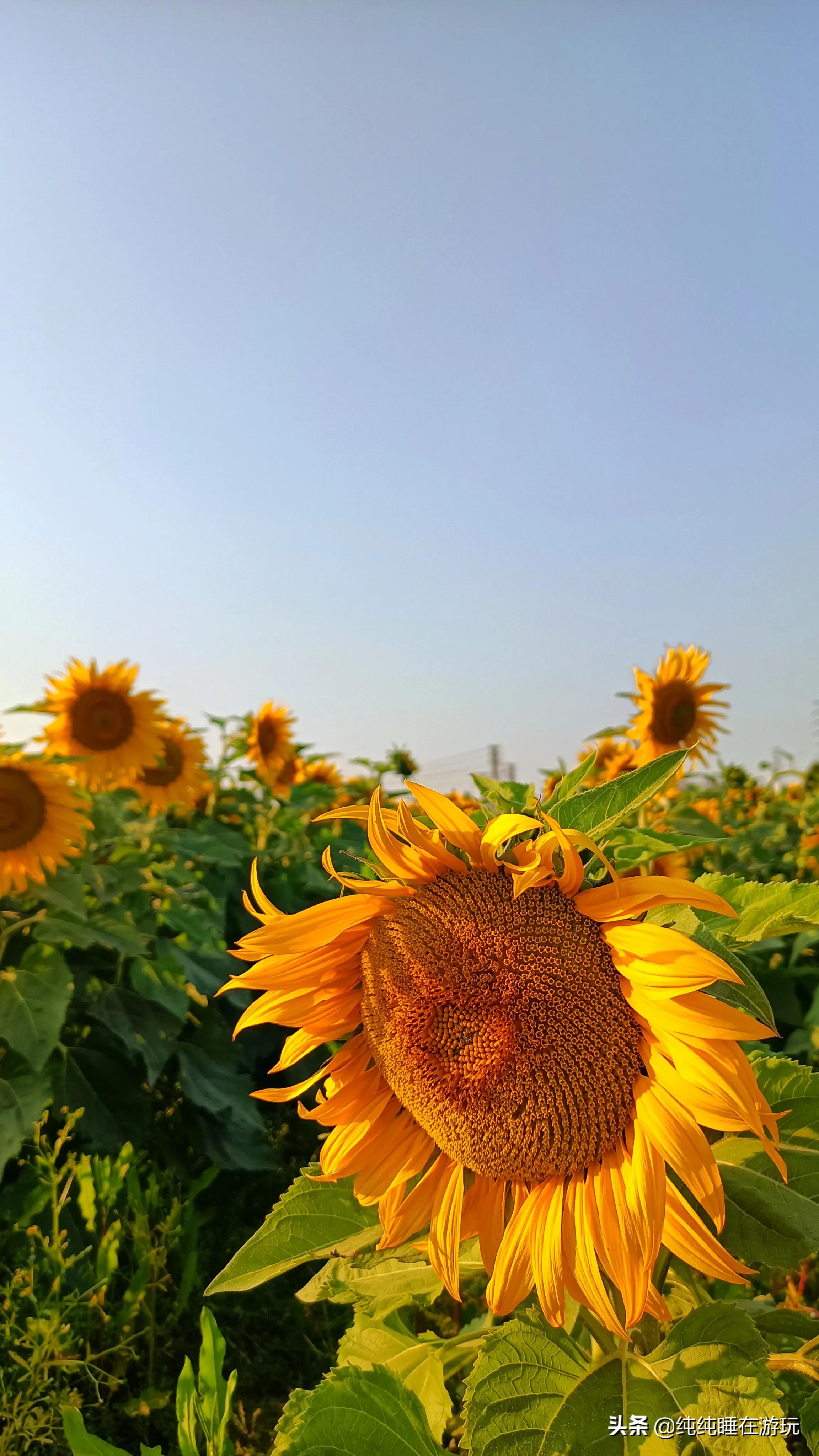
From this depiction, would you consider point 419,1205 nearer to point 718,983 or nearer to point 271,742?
point 718,983

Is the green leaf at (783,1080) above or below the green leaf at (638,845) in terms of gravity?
below

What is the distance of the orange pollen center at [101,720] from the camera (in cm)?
446

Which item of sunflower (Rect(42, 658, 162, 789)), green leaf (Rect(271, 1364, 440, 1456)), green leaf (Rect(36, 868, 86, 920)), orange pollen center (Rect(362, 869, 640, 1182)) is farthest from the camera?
sunflower (Rect(42, 658, 162, 789))

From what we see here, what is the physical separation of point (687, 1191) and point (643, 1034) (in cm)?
29

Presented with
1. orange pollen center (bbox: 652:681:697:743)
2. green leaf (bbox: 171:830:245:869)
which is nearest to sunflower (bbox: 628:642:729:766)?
orange pollen center (bbox: 652:681:697:743)

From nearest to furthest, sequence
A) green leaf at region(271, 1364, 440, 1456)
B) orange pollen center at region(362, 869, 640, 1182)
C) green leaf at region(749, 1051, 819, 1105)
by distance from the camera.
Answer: orange pollen center at region(362, 869, 640, 1182) < green leaf at region(271, 1364, 440, 1456) < green leaf at region(749, 1051, 819, 1105)

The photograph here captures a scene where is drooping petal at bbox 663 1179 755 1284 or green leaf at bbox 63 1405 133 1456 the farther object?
green leaf at bbox 63 1405 133 1456

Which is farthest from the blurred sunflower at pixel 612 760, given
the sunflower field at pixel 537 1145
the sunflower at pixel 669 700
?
the sunflower field at pixel 537 1145

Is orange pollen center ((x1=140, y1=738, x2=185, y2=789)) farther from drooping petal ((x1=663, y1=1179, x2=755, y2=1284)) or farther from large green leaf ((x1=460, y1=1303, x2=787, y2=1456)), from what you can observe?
drooping petal ((x1=663, y1=1179, x2=755, y2=1284))

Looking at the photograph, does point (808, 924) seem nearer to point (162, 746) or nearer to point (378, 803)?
point (378, 803)

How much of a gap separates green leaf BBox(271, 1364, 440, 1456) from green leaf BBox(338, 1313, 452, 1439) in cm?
3

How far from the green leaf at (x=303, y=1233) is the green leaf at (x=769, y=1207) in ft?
1.61

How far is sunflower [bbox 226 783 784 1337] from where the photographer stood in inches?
40.0

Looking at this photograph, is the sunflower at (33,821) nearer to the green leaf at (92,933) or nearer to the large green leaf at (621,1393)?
the green leaf at (92,933)
